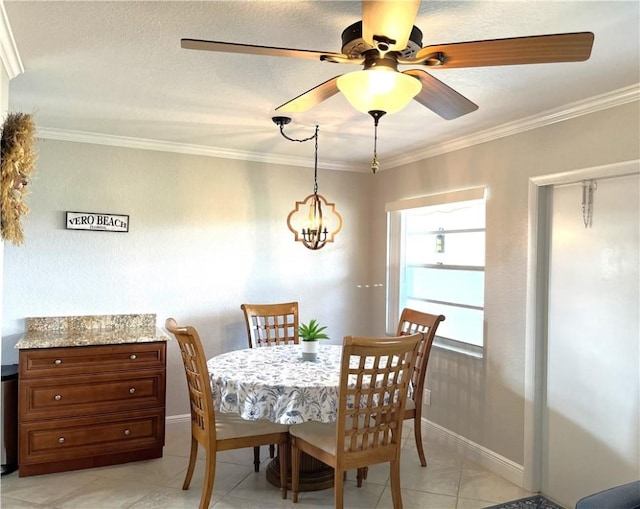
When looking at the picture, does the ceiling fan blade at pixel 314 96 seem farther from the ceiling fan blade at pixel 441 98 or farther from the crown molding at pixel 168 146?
the crown molding at pixel 168 146

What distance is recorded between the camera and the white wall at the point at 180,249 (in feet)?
11.9

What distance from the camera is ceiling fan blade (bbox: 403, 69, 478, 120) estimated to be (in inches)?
69.5

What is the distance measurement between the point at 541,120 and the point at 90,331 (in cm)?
341

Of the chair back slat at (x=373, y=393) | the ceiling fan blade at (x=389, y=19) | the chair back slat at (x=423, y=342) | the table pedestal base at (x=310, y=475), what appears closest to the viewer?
the ceiling fan blade at (x=389, y=19)

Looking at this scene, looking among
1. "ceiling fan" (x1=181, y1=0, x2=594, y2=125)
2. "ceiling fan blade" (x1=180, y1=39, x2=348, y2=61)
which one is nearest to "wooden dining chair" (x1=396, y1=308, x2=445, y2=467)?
"ceiling fan" (x1=181, y1=0, x2=594, y2=125)

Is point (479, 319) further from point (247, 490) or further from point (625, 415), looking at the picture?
point (247, 490)

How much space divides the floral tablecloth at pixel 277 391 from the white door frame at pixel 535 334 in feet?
3.99

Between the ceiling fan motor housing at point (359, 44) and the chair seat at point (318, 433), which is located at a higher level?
the ceiling fan motor housing at point (359, 44)

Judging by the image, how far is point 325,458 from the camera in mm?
2564

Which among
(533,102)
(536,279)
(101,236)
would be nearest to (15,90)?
(101,236)

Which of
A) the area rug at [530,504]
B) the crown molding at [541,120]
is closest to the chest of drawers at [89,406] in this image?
the area rug at [530,504]

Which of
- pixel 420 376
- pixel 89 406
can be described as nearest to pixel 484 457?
pixel 420 376

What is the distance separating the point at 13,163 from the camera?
7.01 feet

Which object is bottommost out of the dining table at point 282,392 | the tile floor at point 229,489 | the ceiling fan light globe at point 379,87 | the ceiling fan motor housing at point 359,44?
the tile floor at point 229,489
